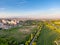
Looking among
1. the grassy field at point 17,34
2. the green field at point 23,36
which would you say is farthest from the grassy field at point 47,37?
the grassy field at point 17,34

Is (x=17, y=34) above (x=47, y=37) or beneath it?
above

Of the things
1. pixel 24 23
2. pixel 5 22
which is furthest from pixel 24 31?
pixel 5 22

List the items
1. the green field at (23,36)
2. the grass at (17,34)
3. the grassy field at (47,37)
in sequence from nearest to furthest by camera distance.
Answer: the green field at (23,36) → the grass at (17,34) → the grassy field at (47,37)

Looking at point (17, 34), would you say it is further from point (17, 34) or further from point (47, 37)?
point (47, 37)

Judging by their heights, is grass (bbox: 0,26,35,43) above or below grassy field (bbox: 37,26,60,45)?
above

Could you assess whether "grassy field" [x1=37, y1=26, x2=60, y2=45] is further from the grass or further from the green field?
the grass

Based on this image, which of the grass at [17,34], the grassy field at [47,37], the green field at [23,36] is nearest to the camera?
the green field at [23,36]

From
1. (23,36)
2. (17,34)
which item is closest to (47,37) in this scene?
(23,36)

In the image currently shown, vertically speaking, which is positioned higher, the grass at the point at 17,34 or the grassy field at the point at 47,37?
the grass at the point at 17,34

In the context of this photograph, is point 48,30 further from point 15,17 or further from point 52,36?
point 15,17

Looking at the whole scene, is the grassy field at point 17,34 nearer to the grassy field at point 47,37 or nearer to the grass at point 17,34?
the grass at point 17,34

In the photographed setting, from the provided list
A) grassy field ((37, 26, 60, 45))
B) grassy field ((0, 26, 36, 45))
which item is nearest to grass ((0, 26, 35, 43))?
grassy field ((0, 26, 36, 45))
